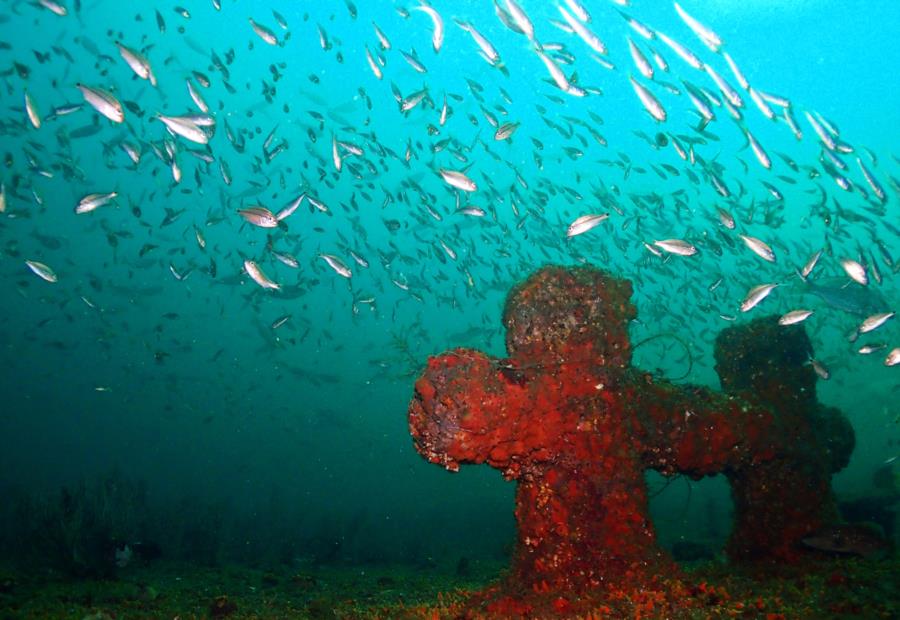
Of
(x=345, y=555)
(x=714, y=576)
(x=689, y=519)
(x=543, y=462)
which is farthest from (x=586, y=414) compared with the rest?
(x=689, y=519)

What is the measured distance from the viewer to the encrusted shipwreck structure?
166 inches

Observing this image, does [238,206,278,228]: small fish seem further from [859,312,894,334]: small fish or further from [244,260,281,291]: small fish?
[859,312,894,334]: small fish

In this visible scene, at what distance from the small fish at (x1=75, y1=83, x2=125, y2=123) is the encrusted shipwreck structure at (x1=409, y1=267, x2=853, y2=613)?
6.53 m

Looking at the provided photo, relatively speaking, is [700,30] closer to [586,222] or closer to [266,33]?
[586,222]

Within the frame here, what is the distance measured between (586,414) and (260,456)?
65.8 meters

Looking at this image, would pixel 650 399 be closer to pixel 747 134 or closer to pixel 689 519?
pixel 747 134

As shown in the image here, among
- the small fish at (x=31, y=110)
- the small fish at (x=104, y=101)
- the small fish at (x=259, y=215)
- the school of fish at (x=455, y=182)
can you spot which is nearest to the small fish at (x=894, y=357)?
the school of fish at (x=455, y=182)

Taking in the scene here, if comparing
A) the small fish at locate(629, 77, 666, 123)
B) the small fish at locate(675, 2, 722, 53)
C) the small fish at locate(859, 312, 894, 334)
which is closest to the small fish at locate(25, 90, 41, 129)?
the small fish at locate(629, 77, 666, 123)

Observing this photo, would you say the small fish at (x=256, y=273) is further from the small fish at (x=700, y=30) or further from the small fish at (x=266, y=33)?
the small fish at (x=700, y=30)

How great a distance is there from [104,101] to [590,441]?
8077 mm

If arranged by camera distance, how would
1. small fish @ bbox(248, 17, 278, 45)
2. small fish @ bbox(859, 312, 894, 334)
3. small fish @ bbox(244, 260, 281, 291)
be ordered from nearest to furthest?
small fish @ bbox(859, 312, 894, 334)
small fish @ bbox(244, 260, 281, 291)
small fish @ bbox(248, 17, 278, 45)

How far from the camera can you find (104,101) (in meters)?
7.06

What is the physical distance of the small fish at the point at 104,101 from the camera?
6.99 meters

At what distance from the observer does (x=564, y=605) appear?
3.95 meters
